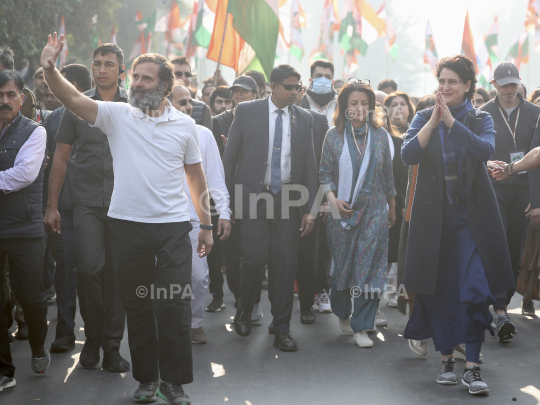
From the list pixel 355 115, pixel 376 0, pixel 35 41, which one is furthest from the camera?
pixel 376 0

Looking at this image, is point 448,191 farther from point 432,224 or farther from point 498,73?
point 498,73

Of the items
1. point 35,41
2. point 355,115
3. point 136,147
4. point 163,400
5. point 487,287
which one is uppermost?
point 35,41

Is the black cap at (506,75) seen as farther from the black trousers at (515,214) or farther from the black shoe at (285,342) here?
the black shoe at (285,342)

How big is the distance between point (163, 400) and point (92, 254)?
1.32 m

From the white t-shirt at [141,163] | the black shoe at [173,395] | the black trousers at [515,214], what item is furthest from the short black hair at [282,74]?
the black shoe at [173,395]

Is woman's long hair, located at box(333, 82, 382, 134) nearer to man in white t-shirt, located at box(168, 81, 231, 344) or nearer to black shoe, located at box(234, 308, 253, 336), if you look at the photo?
man in white t-shirt, located at box(168, 81, 231, 344)

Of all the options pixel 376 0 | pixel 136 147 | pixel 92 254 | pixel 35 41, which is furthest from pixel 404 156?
pixel 376 0

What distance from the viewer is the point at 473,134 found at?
209 inches

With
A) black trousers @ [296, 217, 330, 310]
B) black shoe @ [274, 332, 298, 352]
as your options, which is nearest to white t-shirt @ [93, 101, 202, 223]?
black shoe @ [274, 332, 298, 352]

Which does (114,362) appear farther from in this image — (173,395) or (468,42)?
(468,42)

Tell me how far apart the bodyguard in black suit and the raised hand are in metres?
2.81

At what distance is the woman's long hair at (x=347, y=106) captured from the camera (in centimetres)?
689

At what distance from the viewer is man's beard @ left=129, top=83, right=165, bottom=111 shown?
463 cm

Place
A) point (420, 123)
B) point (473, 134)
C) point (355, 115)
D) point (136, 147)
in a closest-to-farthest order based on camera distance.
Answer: point (136, 147)
point (473, 134)
point (420, 123)
point (355, 115)
